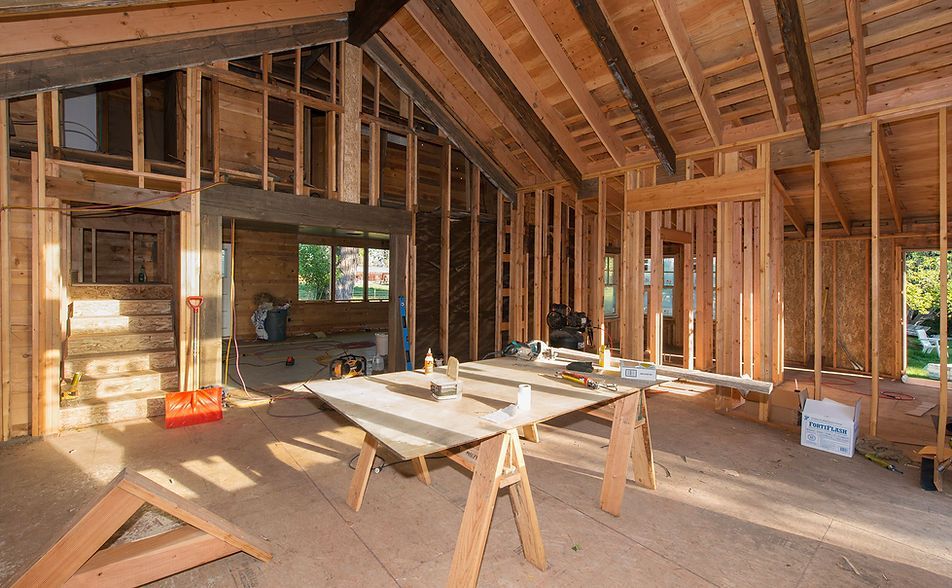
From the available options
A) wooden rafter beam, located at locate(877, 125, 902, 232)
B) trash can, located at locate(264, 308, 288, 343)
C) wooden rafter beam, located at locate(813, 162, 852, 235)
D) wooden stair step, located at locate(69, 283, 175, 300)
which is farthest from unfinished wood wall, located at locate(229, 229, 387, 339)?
wooden rafter beam, located at locate(877, 125, 902, 232)

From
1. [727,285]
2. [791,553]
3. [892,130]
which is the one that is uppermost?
[892,130]

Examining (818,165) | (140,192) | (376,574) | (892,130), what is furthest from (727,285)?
(140,192)

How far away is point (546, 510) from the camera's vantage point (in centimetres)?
278

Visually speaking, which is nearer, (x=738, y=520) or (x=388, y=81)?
(x=738, y=520)

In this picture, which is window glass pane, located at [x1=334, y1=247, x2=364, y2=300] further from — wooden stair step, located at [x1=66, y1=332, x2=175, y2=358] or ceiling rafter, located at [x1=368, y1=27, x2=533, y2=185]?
wooden stair step, located at [x1=66, y1=332, x2=175, y2=358]

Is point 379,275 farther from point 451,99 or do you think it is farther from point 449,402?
point 449,402

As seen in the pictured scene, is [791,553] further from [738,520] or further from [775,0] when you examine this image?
[775,0]

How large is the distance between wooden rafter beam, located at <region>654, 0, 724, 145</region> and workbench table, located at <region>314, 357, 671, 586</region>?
2933 mm

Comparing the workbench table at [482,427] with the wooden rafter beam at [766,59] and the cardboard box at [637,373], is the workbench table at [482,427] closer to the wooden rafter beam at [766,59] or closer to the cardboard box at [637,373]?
the cardboard box at [637,373]

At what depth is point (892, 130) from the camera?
464 centimetres

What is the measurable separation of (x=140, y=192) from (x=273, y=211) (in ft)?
4.11

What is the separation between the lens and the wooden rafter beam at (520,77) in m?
4.42

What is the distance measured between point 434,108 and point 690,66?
3.53m

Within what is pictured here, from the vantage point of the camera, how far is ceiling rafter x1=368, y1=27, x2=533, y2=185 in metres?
5.36
